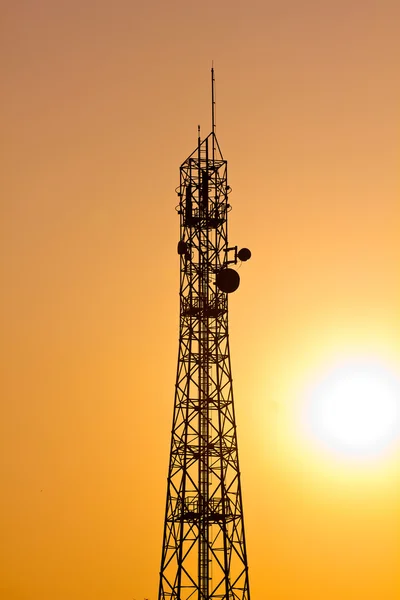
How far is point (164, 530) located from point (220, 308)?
13.2 meters

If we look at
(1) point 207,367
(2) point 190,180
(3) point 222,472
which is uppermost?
(2) point 190,180

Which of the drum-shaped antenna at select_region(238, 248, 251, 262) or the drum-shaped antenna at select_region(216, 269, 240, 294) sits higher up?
the drum-shaped antenna at select_region(238, 248, 251, 262)

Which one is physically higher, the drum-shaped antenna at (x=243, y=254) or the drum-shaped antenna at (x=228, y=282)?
the drum-shaped antenna at (x=243, y=254)

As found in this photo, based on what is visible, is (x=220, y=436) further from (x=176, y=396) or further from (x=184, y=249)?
(x=184, y=249)

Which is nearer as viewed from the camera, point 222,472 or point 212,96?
point 222,472

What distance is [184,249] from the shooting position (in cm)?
7588

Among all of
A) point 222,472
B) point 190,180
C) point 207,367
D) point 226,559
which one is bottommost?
point 226,559

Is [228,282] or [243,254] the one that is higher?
[243,254]

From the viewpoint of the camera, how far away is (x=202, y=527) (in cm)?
7175

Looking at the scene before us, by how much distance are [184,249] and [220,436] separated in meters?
11.3

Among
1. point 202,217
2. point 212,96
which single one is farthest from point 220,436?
point 212,96

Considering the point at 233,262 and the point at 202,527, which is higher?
the point at 233,262

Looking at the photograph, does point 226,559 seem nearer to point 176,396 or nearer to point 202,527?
point 202,527

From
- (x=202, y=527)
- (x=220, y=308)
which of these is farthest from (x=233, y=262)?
(x=202, y=527)
